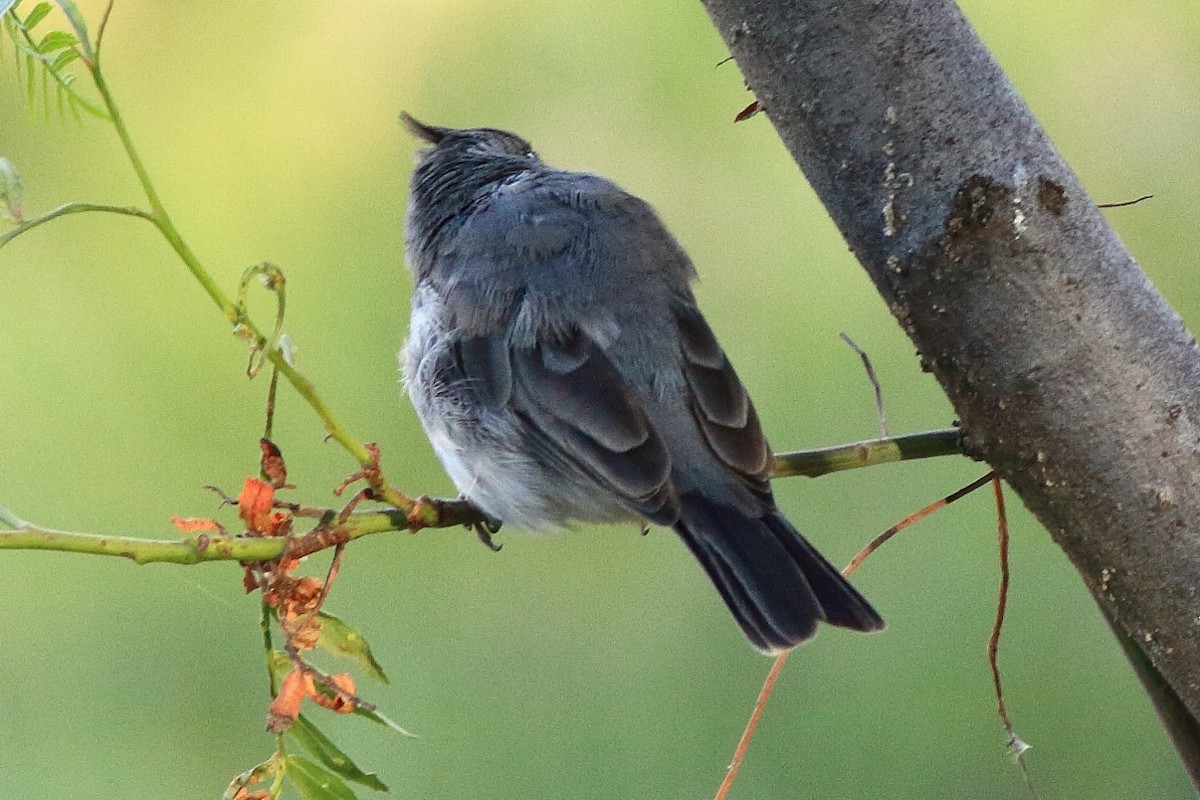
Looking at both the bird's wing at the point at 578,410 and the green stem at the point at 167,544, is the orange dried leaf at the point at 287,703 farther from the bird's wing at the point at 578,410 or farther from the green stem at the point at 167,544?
the bird's wing at the point at 578,410

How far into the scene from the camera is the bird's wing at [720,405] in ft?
8.43

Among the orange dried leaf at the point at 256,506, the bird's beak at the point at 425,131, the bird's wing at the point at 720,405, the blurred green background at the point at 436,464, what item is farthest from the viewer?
the blurred green background at the point at 436,464

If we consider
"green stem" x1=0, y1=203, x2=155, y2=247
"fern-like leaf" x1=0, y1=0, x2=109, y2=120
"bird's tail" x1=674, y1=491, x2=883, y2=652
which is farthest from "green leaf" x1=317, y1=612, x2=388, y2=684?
"bird's tail" x1=674, y1=491, x2=883, y2=652

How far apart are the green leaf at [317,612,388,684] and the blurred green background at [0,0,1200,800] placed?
2696 mm

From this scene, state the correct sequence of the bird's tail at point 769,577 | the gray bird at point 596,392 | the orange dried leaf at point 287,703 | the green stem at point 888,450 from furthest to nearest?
the gray bird at point 596,392 → the bird's tail at point 769,577 → the green stem at point 888,450 → the orange dried leaf at point 287,703

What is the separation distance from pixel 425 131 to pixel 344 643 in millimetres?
2164

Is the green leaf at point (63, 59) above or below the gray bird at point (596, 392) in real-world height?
above

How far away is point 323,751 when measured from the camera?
4.92ft

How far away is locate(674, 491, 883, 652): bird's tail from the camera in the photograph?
7.66ft

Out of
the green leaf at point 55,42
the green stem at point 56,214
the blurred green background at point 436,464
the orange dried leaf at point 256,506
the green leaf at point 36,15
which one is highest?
the green leaf at point 36,15

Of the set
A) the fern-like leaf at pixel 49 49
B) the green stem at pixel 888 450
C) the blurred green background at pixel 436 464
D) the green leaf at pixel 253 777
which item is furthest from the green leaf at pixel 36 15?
the blurred green background at pixel 436 464

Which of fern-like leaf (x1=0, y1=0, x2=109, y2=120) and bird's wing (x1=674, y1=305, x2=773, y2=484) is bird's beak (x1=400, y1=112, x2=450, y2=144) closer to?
bird's wing (x1=674, y1=305, x2=773, y2=484)

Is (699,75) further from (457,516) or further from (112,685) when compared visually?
(457,516)

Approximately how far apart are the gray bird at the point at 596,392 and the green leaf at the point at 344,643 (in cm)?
87
